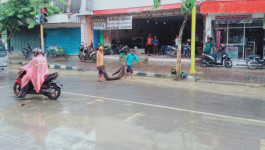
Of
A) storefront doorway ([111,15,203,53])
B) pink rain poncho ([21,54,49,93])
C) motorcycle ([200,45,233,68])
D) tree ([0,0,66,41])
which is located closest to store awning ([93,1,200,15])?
storefront doorway ([111,15,203,53])

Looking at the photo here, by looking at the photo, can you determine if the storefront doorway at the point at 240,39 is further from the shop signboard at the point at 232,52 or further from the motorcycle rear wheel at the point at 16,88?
the motorcycle rear wheel at the point at 16,88

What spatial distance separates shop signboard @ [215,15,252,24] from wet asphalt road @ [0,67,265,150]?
26.4 ft

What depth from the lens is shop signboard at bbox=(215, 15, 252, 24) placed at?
15829mm

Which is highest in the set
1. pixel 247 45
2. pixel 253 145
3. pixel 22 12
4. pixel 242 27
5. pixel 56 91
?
pixel 22 12

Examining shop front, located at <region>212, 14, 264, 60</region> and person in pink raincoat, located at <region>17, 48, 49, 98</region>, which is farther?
shop front, located at <region>212, 14, 264, 60</region>

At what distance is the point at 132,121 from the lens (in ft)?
20.1

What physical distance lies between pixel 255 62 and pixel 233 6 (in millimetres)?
3210

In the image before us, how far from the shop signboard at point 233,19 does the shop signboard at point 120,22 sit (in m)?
5.98

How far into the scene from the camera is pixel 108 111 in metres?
6.98

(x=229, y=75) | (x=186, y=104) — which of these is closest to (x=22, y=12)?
(x=229, y=75)

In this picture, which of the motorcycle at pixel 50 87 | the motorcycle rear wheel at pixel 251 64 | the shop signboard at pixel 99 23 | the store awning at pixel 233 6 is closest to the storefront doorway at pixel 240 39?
the motorcycle rear wheel at pixel 251 64

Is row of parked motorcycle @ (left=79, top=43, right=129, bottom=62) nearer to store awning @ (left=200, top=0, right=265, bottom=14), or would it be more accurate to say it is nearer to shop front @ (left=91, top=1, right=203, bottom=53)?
shop front @ (left=91, top=1, right=203, bottom=53)

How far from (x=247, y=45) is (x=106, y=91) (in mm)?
10812

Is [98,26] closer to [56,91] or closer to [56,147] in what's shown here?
[56,91]
